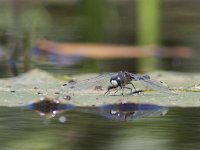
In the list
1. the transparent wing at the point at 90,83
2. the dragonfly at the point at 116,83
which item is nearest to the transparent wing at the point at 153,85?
the dragonfly at the point at 116,83

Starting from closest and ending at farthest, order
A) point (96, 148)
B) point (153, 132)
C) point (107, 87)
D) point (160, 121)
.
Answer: point (96, 148) < point (153, 132) < point (160, 121) < point (107, 87)

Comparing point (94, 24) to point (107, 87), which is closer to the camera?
point (107, 87)

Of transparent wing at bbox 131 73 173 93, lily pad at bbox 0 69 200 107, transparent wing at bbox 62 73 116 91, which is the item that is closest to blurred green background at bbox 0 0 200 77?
lily pad at bbox 0 69 200 107

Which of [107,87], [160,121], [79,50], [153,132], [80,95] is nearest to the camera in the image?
[153,132]

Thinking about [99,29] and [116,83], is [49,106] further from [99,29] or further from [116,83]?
[99,29]

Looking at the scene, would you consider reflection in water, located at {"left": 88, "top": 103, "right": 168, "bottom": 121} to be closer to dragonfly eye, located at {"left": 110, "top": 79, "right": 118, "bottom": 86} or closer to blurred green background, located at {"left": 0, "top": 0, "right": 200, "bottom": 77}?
dragonfly eye, located at {"left": 110, "top": 79, "right": 118, "bottom": 86}

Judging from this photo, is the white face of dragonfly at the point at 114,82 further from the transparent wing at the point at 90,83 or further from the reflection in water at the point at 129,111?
the reflection in water at the point at 129,111

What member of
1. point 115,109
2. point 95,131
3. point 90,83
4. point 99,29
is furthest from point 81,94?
point 99,29

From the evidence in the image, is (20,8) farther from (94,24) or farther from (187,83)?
(187,83)

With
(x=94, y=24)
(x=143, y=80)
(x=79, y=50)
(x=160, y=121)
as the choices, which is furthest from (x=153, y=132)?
(x=79, y=50)
